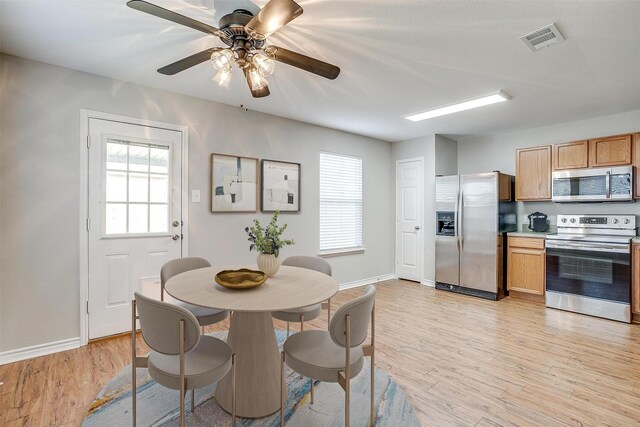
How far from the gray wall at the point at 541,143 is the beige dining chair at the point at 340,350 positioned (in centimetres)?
421

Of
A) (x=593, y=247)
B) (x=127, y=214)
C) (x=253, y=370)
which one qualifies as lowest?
(x=253, y=370)

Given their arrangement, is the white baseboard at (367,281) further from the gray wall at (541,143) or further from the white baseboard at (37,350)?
the white baseboard at (37,350)

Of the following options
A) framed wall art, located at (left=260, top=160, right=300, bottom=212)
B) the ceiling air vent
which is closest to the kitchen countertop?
the ceiling air vent

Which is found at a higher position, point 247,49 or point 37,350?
point 247,49

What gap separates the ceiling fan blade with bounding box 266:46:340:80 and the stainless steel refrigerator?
3341 millimetres

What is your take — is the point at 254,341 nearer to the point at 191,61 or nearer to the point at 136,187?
the point at 191,61

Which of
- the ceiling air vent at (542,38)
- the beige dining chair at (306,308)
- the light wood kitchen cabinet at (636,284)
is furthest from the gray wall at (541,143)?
the beige dining chair at (306,308)

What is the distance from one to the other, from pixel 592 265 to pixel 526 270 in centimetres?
74

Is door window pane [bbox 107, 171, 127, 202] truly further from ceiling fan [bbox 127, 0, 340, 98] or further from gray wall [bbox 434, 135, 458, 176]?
gray wall [bbox 434, 135, 458, 176]

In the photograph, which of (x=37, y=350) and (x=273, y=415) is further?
(x=37, y=350)

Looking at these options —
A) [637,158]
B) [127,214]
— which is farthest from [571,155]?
[127,214]

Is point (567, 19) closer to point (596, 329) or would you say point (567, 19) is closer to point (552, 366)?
point (552, 366)

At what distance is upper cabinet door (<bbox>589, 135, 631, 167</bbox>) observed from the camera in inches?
146

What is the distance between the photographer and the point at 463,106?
3.63m
